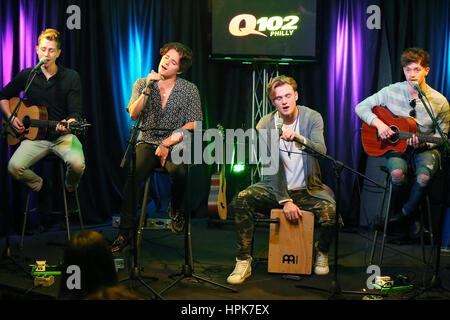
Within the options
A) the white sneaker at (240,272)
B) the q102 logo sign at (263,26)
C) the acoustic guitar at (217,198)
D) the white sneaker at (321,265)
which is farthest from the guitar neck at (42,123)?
the white sneaker at (321,265)

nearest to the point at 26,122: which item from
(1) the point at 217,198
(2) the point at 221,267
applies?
(1) the point at 217,198

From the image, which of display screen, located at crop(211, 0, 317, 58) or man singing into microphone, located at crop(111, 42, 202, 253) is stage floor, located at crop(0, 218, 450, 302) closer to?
man singing into microphone, located at crop(111, 42, 202, 253)

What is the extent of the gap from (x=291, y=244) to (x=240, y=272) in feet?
1.43

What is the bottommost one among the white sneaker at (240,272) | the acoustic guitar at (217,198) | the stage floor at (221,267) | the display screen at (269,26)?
the stage floor at (221,267)

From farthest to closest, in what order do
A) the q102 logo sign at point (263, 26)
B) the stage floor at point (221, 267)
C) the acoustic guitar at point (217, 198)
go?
1. the q102 logo sign at point (263, 26)
2. the acoustic guitar at point (217, 198)
3. the stage floor at point (221, 267)

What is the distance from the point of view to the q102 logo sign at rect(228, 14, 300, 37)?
5.24m

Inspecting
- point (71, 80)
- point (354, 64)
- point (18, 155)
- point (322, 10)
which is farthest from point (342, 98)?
point (18, 155)

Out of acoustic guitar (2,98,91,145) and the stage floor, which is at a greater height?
acoustic guitar (2,98,91,145)

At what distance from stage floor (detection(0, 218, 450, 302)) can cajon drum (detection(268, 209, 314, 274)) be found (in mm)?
93

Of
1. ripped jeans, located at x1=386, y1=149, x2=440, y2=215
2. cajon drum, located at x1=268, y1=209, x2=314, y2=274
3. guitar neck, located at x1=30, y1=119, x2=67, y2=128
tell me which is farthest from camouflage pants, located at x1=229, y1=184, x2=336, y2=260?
guitar neck, located at x1=30, y1=119, x2=67, y2=128

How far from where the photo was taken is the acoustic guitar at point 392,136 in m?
4.11

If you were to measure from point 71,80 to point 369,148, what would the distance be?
9.08 feet

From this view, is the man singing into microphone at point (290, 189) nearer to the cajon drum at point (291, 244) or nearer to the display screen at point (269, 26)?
the cajon drum at point (291, 244)
